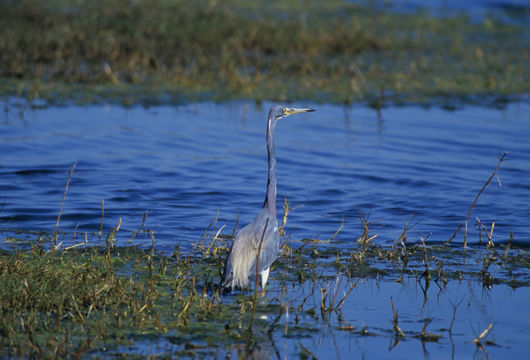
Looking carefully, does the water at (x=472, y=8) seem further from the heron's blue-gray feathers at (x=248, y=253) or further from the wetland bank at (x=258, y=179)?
the heron's blue-gray feathers at (x=248, y=253)

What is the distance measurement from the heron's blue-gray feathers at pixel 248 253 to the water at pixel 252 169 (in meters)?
1.37

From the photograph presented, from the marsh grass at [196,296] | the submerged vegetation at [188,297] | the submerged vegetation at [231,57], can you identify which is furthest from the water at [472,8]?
the submerged vegetation at [188,297]

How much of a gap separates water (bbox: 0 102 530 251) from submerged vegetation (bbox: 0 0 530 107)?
1.99 feet

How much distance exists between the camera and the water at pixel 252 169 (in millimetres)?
8039

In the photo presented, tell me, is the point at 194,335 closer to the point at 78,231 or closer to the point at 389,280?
the point at 389,280

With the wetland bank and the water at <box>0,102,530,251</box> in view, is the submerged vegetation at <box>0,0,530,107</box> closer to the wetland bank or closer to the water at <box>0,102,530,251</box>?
the wetland bank

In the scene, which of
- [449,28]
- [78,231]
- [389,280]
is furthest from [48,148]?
[449,28]

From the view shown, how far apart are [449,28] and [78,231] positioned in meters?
14.4

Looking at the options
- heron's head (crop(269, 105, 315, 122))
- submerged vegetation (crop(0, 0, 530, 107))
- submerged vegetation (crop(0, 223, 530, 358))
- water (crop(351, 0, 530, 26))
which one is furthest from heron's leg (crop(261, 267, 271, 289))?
water (crop(351, 0, 530, 26))

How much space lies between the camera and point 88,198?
29.0 ft

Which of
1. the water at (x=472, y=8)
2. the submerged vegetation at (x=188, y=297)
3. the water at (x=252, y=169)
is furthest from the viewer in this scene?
the water at (x=472, y=8)

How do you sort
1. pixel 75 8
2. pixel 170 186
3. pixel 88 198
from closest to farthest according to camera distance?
1. pixel 88 198
2. pixel 170 186
3. pixel 75 8

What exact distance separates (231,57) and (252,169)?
17.8 ft

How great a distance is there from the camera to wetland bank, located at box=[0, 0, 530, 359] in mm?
5062
